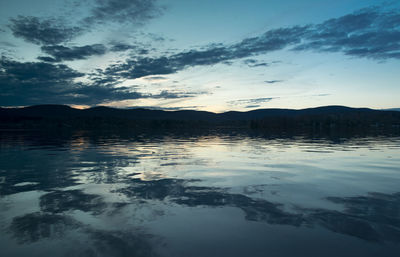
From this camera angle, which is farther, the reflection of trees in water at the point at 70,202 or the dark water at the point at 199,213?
the reflection of trees in water at the point at 70,202

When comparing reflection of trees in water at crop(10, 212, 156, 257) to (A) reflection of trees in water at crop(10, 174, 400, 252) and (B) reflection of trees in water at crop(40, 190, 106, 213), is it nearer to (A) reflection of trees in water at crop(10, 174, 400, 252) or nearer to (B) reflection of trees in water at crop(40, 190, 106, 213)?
(A) reflection of trees in water at crop(10, 174, 400, 252)

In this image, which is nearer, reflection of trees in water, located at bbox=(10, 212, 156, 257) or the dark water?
reflection of trees in water, located at bbox=(10, 212, 156, 257)

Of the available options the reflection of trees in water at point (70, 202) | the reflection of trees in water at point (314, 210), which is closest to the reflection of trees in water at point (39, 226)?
the reflection of trees in water at point (70, 202)

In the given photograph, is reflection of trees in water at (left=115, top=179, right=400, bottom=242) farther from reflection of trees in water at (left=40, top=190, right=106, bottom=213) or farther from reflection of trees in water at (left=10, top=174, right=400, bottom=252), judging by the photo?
reflection of trees in water at (left=40, top=190, right=106, bottom=213)

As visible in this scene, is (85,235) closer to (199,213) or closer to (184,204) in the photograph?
(199,213)

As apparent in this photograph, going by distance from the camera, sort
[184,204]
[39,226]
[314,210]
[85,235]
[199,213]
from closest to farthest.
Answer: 1. [85,235]
2. [39,226]
3. [199,213]
4. [314,210]
5. [184,204]

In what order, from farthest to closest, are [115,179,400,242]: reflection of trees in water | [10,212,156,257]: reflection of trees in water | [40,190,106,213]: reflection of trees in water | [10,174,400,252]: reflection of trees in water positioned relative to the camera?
[40,190,106,213]: reflection of trees in water, [115,179,400,242]: reflection of trees in water, [10,174,400,252]: reflection of trees in water, [10,212,156,257]: reflection of trees in water

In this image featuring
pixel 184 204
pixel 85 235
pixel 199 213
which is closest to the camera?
pixel 85 235

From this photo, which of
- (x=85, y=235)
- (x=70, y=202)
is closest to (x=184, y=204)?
(x=85, y=235)

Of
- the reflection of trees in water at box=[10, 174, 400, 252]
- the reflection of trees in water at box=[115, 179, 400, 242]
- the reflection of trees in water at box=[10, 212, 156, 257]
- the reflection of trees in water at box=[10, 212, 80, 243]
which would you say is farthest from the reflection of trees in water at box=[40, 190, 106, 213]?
the reflection of trees in water at box=[115, 179, 400, 242]

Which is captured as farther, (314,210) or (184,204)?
(184,204)

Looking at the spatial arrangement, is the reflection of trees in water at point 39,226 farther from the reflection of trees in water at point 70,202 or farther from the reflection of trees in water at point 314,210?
the reflection of trees in water at point 314,210

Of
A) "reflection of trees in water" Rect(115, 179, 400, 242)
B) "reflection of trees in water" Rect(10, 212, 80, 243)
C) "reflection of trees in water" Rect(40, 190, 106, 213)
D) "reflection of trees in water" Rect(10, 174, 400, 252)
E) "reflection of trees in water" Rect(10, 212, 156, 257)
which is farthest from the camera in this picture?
"reflection of trees in water" Rect(40, 190, 106, 213)

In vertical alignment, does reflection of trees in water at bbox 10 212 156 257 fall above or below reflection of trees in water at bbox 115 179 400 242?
above
